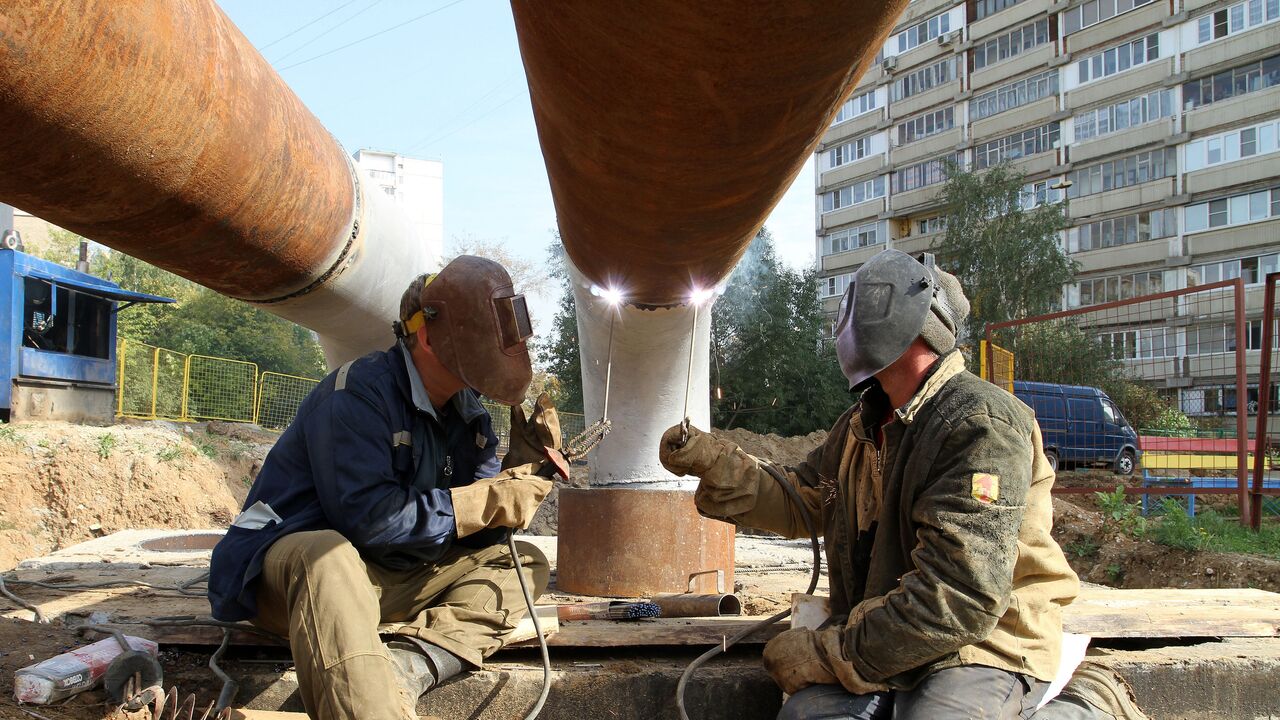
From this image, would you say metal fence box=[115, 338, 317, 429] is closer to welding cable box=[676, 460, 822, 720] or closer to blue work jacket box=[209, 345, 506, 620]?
blue work jacket box=[209, 345, 506, 620]

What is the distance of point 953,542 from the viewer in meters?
2.16

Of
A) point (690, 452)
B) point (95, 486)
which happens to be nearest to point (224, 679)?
point (690, 452)

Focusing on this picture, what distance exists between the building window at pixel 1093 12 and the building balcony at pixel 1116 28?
0.20m

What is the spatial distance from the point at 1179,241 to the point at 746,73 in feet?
111

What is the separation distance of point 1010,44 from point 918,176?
6345mm

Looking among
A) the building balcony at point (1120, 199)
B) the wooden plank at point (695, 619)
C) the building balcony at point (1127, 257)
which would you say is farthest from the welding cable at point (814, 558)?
the building balcony at point (1120, 199)

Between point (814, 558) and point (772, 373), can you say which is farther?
point (772, 373)

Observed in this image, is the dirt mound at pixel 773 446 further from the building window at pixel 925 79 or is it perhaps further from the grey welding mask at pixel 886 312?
the building window at pixel 925 79

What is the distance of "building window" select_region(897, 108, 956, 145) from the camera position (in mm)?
38312

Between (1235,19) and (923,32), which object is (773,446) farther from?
(923,32)

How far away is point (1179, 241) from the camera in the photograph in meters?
30.0

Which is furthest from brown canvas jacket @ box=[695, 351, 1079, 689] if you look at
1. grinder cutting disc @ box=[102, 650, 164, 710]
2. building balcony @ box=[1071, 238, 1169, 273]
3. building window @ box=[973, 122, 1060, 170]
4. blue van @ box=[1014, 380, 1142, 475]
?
building window @ box=[973, 122, 1060, 170]

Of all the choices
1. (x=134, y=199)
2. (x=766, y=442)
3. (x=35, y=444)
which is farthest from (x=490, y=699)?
(x=766, y=442)

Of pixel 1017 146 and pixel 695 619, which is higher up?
pixel 1017 146
